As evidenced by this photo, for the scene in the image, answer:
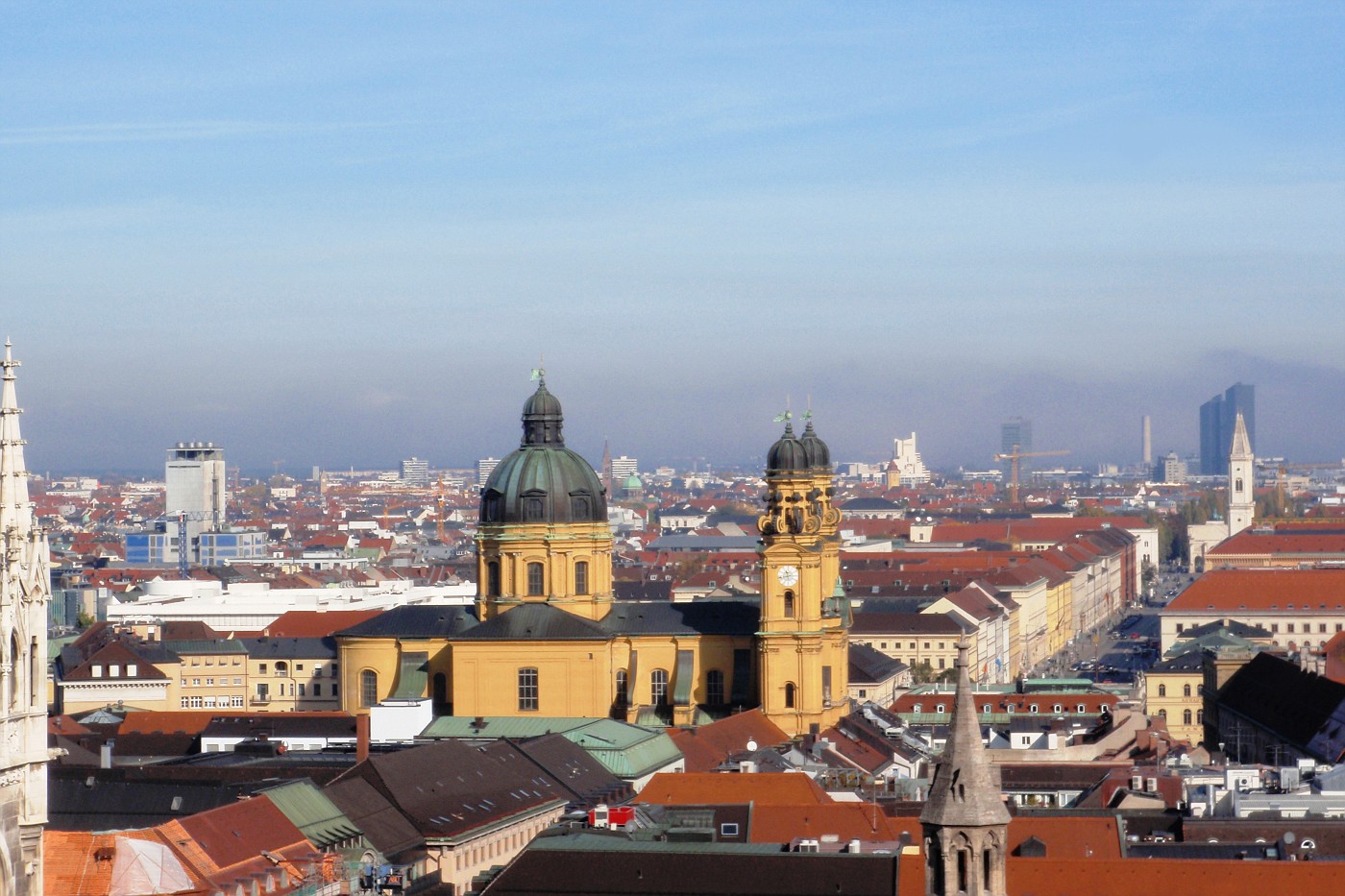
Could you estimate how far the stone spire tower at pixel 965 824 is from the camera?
115 feet

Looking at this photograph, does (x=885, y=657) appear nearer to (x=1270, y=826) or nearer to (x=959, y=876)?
(x=1270, y=826)

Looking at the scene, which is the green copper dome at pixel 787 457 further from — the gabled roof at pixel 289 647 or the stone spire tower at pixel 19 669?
the stone spire tower at pixel 19 669

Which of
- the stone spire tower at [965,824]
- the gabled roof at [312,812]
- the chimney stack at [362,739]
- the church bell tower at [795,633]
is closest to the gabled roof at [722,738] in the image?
the church bell tower at [795,633]

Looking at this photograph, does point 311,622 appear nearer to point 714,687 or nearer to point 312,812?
point 714,687

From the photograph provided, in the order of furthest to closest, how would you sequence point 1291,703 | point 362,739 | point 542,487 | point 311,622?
point 311,622 < point 1291,703 < point 542,487 < point 362,739

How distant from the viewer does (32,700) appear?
28375 millimetres

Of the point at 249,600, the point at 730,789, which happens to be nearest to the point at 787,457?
the point at 730,789

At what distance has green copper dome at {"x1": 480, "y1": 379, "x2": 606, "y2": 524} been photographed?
10381 centimetres

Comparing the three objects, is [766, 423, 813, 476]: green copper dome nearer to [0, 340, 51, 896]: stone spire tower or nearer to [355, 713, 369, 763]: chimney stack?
[355, 713, 369, 763]: chimney stack

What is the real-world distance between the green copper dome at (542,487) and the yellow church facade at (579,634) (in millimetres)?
73

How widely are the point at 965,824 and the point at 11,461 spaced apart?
1344 centimetres

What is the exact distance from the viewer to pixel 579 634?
333ft

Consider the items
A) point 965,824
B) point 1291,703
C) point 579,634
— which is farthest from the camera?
point 1291,703

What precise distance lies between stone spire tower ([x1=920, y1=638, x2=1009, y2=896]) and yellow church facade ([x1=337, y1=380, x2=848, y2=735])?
6624cm
